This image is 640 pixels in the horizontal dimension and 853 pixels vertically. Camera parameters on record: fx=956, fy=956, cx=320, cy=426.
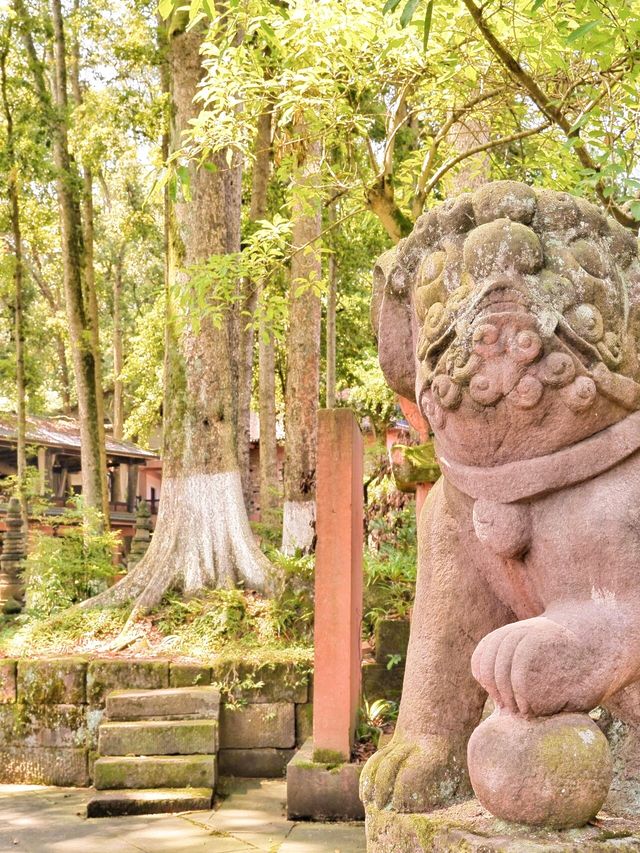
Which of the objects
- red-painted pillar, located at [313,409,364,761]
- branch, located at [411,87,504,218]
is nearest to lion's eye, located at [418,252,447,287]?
red-painted pillar, located at [313,409,364,761]

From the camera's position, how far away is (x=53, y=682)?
655 centimetres

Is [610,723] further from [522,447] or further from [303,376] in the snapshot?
[303,376]

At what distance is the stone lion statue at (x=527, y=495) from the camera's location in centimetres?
163

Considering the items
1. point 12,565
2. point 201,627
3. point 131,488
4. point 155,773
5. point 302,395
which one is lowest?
point 155,773

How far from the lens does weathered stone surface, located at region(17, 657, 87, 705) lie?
653cm

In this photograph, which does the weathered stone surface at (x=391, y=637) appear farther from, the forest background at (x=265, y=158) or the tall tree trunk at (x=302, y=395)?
the tall tree trunk at (x=302, y=395)

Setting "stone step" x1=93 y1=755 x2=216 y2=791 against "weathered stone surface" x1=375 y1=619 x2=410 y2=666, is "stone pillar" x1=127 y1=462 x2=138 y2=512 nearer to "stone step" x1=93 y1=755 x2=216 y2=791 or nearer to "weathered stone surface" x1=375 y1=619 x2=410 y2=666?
"weathered stone surface" x1=375 y1=619 x2=410 y2=666

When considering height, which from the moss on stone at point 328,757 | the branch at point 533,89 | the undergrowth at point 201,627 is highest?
the branch at point 533,89

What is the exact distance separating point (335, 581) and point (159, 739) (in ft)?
5.54

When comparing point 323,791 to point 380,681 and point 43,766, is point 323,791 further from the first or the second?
point 43,766

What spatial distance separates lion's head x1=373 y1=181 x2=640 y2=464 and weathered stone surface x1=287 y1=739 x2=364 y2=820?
3.77 metres

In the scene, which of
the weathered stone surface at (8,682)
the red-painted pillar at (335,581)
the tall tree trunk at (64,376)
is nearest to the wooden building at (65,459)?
the tall tree trunk at (64,376)

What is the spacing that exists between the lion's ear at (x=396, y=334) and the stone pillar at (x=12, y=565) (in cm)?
893

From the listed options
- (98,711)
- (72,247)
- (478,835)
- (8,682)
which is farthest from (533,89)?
(72,247)
